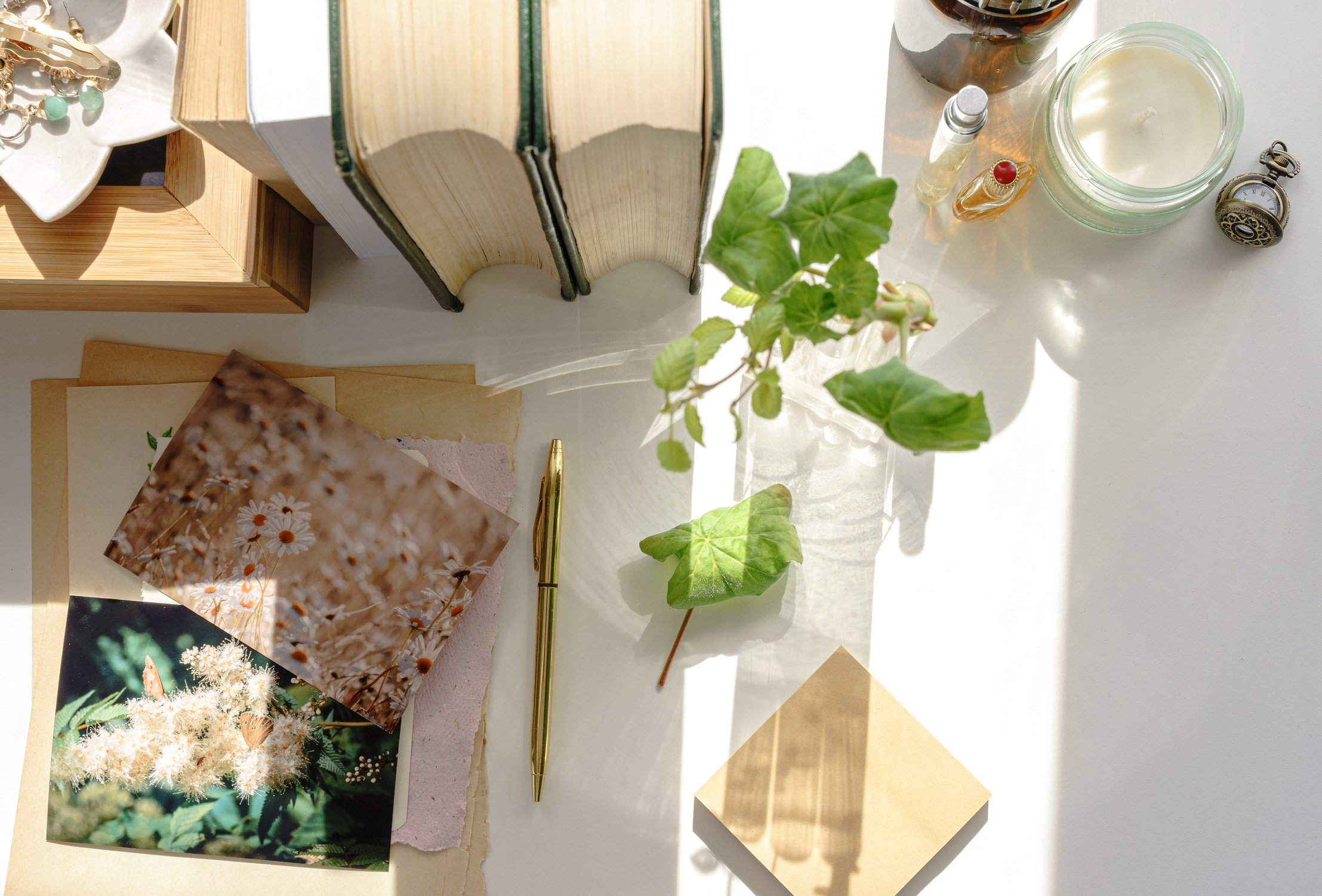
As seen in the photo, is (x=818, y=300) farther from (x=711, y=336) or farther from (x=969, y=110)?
(x=969, y=110)

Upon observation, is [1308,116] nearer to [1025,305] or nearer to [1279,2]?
[1279,2]

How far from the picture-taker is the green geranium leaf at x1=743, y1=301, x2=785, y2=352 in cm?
48

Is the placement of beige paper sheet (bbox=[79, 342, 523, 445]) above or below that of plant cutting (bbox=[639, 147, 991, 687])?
below

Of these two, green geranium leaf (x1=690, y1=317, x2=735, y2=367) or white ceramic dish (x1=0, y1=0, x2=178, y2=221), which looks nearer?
green geranium leaf (x1=690, y1=317, x2=735, y2=367)

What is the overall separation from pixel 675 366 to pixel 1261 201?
0.57 meters

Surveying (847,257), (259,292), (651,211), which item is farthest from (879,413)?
(259,292)

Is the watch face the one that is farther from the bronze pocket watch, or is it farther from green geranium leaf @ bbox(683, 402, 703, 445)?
green geranium leaf @ bbox(683, 402, 703, 445)

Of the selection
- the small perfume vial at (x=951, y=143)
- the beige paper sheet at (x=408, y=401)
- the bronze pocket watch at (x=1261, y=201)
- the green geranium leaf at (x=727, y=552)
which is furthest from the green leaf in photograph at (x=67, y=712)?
the bronze pocket watch at (x=1261, y=201)

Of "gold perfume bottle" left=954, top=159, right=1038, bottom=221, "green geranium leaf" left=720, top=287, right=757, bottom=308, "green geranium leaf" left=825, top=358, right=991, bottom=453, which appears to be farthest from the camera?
"gold perfume bottle" left=954, top=159, right=1038, bottom=221

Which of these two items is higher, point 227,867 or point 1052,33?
point 1052,33

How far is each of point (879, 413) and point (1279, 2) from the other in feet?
2.12

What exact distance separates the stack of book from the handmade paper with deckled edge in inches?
9.3

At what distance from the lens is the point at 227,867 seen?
70cm

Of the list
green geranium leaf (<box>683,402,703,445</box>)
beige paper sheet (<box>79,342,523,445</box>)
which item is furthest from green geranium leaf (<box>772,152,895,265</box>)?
beige paper sheet (<box>79,342,523,445</box>)
